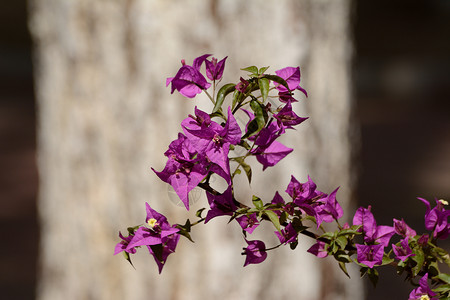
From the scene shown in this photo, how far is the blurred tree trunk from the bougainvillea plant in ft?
4.42

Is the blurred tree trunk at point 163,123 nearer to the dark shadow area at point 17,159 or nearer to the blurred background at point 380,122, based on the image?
the blurred background at point 380,122

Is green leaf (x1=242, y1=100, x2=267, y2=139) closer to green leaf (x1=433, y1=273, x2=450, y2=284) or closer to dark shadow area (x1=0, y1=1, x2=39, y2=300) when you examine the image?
green leaf (x1=433, y1=273, x2=450, y2=284)

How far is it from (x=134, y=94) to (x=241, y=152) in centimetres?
143

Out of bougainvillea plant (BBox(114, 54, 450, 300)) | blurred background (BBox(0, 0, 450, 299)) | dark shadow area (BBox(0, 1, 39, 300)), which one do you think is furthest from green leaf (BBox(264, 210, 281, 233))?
dark shadow area (BBox(0, 1, 39, 300))

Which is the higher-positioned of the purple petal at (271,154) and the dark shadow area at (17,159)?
the purple petal at (271,154)

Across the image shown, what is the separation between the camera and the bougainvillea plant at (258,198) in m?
0.46

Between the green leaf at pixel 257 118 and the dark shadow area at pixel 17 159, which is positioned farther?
the dark shadow area at pixel 17 159

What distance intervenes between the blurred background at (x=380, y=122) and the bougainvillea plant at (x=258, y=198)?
1.97m

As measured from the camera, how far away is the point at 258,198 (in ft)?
1.66

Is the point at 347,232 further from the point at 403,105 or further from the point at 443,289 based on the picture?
the point at 403,105

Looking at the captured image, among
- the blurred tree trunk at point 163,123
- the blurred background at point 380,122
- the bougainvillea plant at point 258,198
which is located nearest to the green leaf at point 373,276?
the bougainvillea plant at point 258,198

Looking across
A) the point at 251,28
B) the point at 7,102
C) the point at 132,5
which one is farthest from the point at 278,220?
the point at 7,102

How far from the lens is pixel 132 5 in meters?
1.92

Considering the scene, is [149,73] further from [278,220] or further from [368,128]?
[368,128]
